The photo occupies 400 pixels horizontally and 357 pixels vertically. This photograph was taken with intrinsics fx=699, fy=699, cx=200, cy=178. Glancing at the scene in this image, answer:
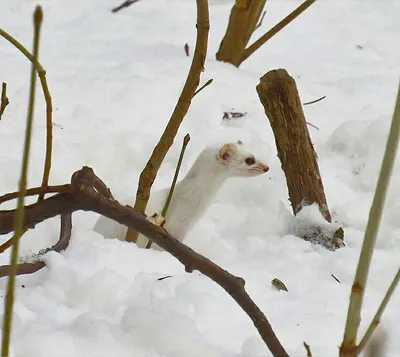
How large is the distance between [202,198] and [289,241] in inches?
13.0

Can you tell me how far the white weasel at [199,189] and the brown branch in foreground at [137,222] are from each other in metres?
1.05

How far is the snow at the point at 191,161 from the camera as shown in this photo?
0.95 metres

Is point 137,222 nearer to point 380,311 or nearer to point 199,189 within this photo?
point 380,311

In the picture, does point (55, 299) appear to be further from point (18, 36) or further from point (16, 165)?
point (18, 36)

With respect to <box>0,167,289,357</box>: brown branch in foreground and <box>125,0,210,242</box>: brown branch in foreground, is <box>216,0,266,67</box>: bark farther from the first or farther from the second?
<box>0,167,289,357</box>: brown branch in foreground

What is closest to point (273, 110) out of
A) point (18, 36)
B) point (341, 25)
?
point (18, 36)

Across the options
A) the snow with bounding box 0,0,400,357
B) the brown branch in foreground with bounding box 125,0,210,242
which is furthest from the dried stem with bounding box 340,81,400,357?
the brown branch in foreground with bounding box 125,0,210,242

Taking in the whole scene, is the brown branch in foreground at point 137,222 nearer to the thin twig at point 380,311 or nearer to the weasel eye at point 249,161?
the thin twig at point 380,311

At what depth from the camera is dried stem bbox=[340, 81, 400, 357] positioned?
0.59 metres

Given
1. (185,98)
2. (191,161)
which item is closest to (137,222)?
(185,98)

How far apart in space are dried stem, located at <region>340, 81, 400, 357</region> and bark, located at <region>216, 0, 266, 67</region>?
2.24 meters

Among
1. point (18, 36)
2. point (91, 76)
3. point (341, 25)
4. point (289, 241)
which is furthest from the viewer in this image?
point (341, 25)

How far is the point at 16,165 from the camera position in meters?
1.87

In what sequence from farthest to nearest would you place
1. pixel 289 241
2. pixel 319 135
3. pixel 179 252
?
pixel 319 135 → pixel 289 241 → pixel 179 252
